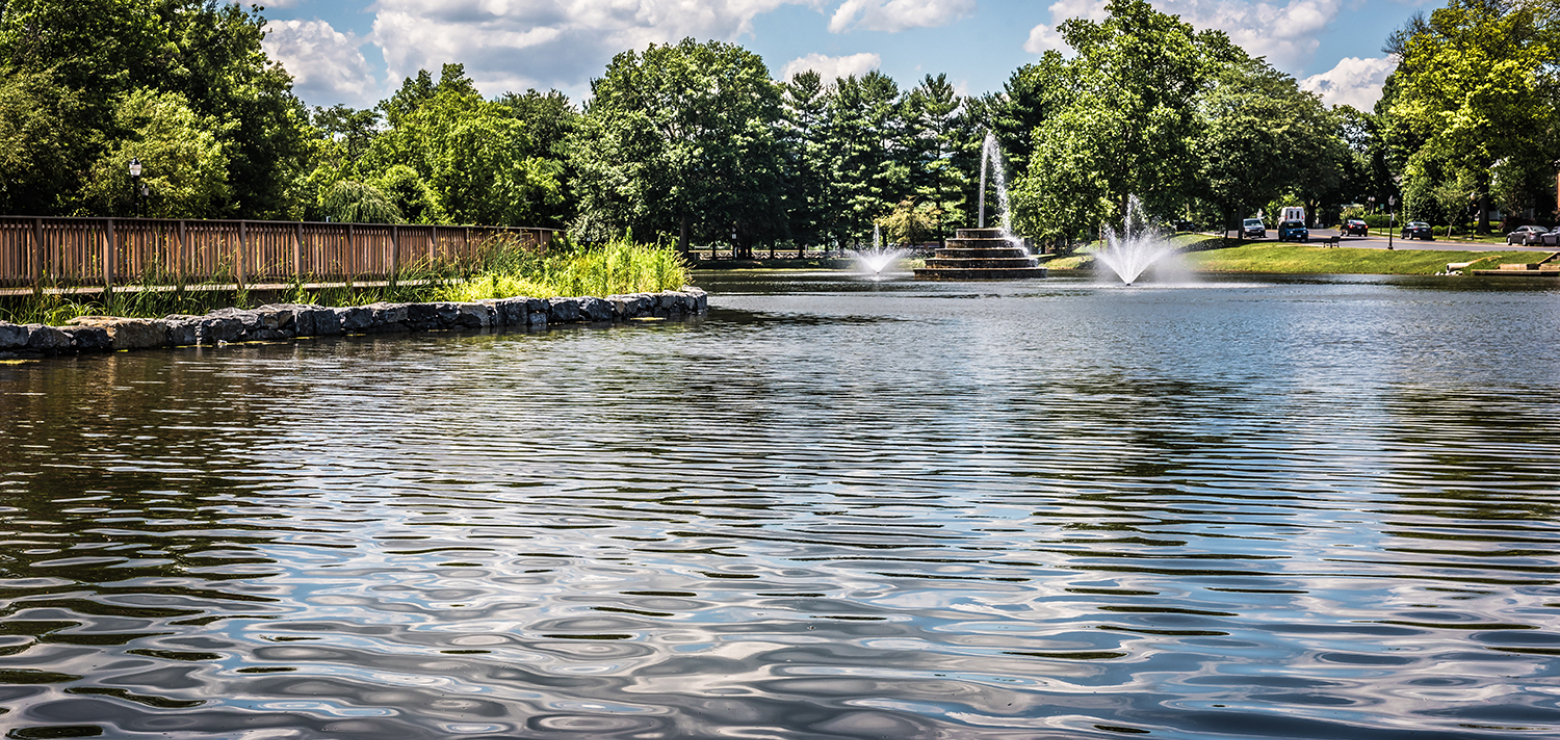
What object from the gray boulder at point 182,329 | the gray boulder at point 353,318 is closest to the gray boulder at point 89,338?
the gray boulder at point 182,329

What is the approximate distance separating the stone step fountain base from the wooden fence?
40402 mm

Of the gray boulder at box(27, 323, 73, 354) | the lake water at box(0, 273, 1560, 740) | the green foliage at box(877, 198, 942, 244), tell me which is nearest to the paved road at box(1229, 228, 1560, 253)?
the green foliage at box(877, 198, 942, 244)

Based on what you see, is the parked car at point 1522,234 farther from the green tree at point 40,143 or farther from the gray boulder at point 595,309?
the green tree at point 40,143

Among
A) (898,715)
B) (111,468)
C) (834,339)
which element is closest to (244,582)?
(898,715)

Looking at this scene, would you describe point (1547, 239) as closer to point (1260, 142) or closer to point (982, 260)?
point (1260, 142)

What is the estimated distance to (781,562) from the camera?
262 inches

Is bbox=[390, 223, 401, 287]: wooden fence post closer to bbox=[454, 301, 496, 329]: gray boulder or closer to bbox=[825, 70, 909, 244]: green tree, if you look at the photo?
bbox=[454, 301, 496, 329]: gray boulder

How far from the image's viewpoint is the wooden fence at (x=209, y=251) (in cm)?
2477

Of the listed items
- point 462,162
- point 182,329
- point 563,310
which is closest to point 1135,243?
point 462,162

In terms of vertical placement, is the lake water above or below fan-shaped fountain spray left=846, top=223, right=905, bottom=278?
below

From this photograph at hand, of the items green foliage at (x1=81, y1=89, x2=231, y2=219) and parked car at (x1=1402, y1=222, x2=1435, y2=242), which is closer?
green foliage at (x1=81, y1=89, x2=231, y2=219)

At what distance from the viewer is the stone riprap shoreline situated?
21469 millimetres

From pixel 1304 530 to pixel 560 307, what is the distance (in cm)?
2583

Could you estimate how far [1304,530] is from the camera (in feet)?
24.4
